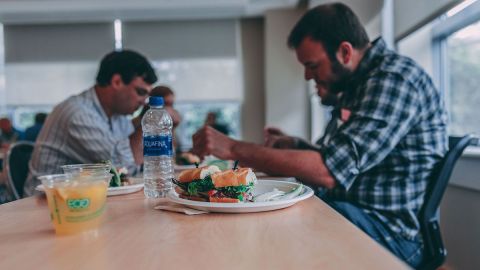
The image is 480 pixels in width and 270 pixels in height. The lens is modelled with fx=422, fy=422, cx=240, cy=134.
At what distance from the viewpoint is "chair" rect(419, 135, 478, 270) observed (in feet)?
3.80

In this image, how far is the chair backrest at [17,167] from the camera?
61.5 inches

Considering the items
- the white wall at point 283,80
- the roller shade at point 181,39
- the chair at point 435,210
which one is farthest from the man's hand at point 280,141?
the roller shade at point 181,39

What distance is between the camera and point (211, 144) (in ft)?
4.19

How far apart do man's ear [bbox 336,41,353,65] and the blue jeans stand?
0.56 meters

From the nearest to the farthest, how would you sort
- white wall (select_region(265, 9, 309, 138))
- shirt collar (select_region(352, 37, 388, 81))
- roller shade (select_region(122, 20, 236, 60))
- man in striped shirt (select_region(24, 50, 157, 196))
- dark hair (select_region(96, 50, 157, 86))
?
shirt collar (select_region(352, 37, 388, 81))
man in striped shirt (select_region(24, 50, 157, 196))
dark hair (select_region(96, 50, 157, 86))
white wall (select_region(265, 9, 309, 138))
roller shade (select_region(122, 20, 236, 60))

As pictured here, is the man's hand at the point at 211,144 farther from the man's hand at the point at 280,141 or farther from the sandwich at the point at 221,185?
the man's hand at the point at 280,141

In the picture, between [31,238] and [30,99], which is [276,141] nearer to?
[31,238]

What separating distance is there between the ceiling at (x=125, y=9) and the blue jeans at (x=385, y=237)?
4.37m

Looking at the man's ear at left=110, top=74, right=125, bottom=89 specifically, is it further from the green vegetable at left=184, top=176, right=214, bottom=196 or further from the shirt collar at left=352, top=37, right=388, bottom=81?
the green vegetable at left=184, top=176, right=214, bottom=196

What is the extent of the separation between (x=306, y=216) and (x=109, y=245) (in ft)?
1.15

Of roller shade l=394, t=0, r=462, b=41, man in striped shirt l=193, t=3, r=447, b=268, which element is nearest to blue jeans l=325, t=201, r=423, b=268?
man in striped shirt l=193, t=3, r=447, b=268

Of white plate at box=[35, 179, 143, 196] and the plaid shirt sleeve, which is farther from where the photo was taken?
the plaid shirt sleeve

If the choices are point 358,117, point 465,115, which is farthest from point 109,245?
point 465,115

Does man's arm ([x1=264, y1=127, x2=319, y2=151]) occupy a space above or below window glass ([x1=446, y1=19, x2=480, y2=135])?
below
